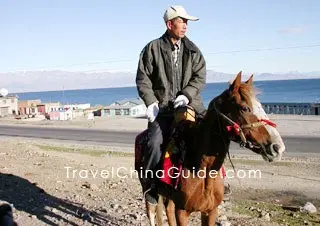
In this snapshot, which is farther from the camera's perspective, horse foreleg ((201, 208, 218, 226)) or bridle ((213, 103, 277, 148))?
horse foreleg ((201, 208, 218, 226))

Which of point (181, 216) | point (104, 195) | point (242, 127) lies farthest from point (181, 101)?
point (104, 195)

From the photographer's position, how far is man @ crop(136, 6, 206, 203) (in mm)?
6867

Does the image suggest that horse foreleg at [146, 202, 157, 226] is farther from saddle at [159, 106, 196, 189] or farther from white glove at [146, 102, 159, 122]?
white glove at [146, 102, 159, 122]

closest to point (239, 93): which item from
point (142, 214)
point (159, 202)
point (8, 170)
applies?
point (159, 202)

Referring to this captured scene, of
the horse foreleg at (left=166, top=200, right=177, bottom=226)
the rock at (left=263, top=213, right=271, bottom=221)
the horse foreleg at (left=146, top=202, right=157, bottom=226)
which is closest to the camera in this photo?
the horse foreleg at (left=166, top=200, right=177, bottom=226)

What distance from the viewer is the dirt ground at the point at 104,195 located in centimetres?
1016

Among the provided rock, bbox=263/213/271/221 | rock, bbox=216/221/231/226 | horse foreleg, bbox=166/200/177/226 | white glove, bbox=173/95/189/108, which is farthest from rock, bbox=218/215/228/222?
white glove, bbox=173/95/189/108

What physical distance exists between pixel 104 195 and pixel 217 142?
710 cm

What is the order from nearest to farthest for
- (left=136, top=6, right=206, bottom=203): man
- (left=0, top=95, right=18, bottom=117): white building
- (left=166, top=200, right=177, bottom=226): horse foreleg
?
(left=136, top=6, right=206, bottom=203): man
(left=166, top=200, right=177, bottom=226): horse foreleg
(left=0, top=95, right=18, bottom=117): white building

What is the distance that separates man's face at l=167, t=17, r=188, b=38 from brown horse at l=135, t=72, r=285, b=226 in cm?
146

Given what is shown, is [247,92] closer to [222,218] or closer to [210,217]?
[210,217]

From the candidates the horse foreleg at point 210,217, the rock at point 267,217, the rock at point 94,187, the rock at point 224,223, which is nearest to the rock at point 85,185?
the rock at point 94,187

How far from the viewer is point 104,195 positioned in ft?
40.6

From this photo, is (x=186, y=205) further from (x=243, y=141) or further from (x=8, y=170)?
(x=8, y=170)
